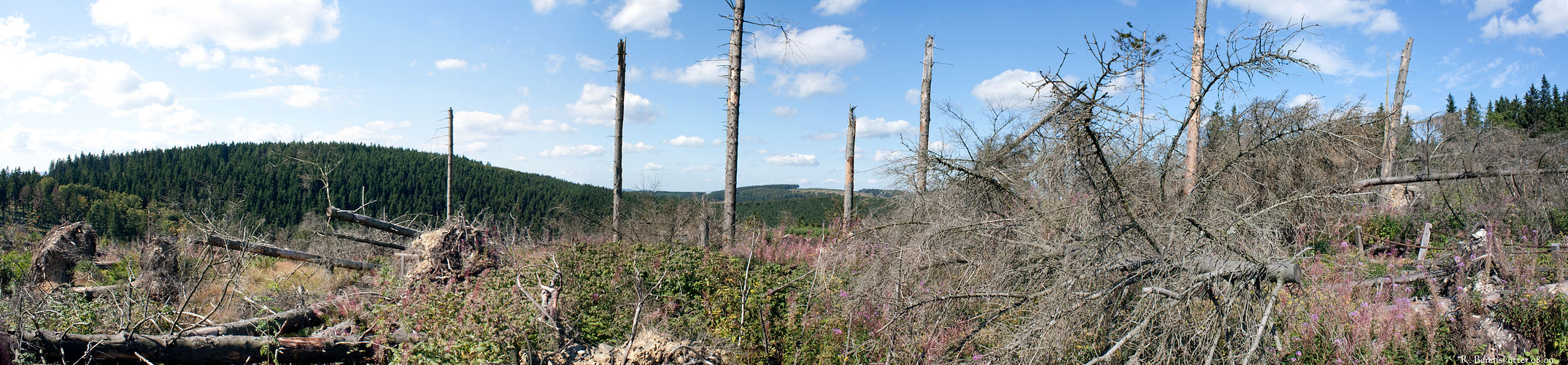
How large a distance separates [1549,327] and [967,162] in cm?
510

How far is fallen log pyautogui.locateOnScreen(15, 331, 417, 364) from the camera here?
16.6 ft

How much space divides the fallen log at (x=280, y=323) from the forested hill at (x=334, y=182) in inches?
1438

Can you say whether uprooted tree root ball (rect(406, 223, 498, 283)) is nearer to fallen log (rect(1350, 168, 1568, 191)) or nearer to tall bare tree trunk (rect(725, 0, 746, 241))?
tall bare tree trunk (rect(725, 0, 746, 241))

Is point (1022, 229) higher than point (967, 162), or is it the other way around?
point (967, 162)

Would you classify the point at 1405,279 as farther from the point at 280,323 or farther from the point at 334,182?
the point at 334,182

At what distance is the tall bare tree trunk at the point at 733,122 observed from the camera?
11766 millimetres

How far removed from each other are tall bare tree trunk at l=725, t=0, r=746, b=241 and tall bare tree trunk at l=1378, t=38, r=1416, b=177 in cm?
915

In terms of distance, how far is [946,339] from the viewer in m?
5.30

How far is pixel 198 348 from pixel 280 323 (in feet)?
5.80

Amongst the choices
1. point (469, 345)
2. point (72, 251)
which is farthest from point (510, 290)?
point (72, 251)

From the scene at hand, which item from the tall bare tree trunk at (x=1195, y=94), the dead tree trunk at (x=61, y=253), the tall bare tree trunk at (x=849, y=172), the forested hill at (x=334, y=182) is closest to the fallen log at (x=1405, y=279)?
Answer: the tall bare tree trunk at (x=1195, y=94)

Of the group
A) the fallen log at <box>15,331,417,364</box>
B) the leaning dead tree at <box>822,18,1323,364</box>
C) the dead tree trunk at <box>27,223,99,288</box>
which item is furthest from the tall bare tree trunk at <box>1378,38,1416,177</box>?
the dead tree trunk at <box>27,223,99,288</box>

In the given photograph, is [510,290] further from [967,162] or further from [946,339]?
[967,162]

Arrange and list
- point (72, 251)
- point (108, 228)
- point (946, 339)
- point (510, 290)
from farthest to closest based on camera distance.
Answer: point (108, 228) < point (72, 251) < point (510, 290) < point (946, 339)
